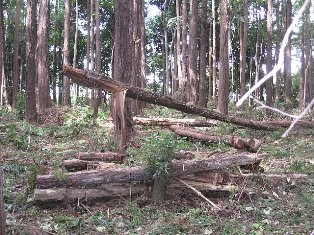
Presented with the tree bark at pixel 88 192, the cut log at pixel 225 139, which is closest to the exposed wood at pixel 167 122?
the cut log at pixel 225 139

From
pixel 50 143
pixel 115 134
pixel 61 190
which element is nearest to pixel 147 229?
pixel 61 190

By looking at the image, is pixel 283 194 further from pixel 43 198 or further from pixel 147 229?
pixel 43 198

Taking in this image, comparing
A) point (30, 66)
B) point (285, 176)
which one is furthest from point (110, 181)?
point (30, 66)

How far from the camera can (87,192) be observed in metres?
6.82

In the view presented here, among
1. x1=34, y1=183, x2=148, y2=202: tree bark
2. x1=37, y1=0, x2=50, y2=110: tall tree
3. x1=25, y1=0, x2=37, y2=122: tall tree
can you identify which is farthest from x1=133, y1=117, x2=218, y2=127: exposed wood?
x1=34, y1=183, x2=148, y2=202: tree bark

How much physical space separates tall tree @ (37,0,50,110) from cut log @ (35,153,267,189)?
33.7 ft

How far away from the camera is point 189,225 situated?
6211mm

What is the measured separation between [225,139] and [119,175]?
4.35 m

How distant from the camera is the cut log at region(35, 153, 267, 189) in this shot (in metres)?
6.66

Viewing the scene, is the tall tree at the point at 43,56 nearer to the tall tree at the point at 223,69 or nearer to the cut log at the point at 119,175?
the tall tree at the point at 223,69

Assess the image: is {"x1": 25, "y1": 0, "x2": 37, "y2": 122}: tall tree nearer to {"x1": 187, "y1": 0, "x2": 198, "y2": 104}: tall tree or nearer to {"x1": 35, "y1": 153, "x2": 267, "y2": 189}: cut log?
{"x1": 35, "y1": 153, "x2": 267, "y2": 189}: cut log

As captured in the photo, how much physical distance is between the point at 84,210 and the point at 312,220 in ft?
12.3

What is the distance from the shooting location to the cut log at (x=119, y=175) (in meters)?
6.66

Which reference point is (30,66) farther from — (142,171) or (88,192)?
(142,171)
